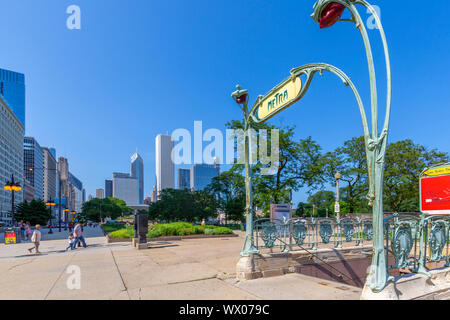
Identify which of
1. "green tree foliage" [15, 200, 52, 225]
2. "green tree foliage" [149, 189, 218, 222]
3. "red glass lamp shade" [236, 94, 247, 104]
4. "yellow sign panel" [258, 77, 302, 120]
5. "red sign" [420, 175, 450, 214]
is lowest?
"green tree foliage" [15, 200, 52, 225]

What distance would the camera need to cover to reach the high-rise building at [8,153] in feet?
344

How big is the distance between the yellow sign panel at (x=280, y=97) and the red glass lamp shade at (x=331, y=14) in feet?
4.05

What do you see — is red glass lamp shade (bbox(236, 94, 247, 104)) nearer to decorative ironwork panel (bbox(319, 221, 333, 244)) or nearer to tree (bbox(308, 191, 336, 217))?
decorative ironwork panel (bbox(319, 221, 333, 244))

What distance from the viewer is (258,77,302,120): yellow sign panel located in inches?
241

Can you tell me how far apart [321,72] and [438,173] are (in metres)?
5.13

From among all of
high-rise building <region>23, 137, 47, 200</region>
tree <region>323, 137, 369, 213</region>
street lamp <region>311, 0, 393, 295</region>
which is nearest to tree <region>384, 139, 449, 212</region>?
tree <region>323, 137, 369, 213</region>

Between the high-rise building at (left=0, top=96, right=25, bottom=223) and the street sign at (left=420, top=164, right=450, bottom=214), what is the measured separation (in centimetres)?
12581

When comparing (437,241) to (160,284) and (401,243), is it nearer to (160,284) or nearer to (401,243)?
(401,243)

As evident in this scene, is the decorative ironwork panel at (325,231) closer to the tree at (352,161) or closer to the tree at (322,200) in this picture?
the tree at (352,161)

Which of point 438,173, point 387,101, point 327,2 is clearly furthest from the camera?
point 438,173

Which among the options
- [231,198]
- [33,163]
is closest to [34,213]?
[231,198]
